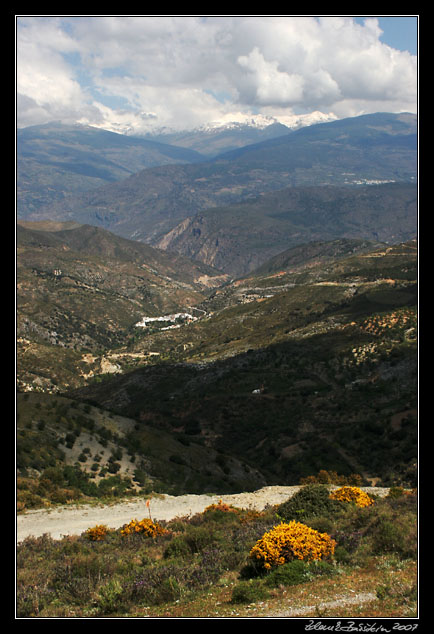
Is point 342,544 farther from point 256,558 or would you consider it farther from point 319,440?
point 319,440

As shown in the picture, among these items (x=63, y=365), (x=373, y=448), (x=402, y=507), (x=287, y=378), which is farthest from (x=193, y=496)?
(x=63, y=365)

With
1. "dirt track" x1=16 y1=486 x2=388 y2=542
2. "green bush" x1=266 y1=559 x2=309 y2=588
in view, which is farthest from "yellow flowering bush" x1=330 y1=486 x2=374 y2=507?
"green bush" x1=266 y1=559 x2=309 y2=588

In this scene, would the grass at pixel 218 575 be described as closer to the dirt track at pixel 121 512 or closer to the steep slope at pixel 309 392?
the dirt track at pixel 121 512

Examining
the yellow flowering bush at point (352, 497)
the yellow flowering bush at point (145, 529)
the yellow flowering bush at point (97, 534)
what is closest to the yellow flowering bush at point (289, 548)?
the yellow flowering bush at point (145, 529)

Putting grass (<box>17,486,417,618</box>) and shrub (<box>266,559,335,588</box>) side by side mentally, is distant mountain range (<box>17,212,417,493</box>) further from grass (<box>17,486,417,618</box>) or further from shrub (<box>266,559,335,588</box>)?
shrub (<box>266,559,335,588</box>)

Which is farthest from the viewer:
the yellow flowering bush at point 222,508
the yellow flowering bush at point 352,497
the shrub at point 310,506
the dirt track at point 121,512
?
the yellow flowering bush at point 222,508

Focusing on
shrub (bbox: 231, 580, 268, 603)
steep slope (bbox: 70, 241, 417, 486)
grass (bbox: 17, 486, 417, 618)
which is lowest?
steep slope (bbox: 70, 241, 417, 486)
